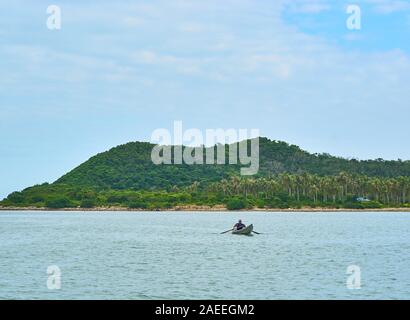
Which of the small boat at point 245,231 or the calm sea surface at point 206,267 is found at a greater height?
the small boat at point 245,231

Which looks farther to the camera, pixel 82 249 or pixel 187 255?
pixel 82 249

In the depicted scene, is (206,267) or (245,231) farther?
(245,231)

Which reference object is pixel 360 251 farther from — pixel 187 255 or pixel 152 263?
pixel 152 263

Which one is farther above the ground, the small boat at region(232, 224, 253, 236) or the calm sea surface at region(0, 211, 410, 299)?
the small boat at region(232, 224, 253, 236)

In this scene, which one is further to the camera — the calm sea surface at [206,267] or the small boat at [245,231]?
the small boat at [245,231]

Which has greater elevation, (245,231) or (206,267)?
(245,231)

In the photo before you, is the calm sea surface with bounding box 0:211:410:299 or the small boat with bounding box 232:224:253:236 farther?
the small boat with bounding box 232:224:253:236

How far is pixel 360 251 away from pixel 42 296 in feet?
124
